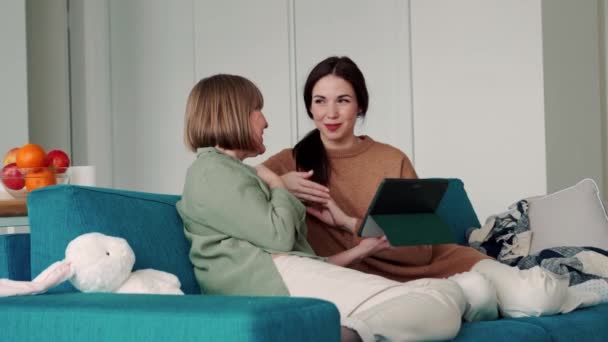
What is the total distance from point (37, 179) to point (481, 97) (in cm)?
282

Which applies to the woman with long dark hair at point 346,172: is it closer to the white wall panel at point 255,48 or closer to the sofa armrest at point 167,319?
the sofa armrest at point 167,319

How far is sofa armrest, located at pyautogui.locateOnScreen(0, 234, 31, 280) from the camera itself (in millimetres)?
2000

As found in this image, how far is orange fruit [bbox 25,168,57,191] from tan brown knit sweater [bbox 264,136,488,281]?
2.04ft

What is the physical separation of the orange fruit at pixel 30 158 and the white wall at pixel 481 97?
2.76m

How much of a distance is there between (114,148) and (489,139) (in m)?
2.62

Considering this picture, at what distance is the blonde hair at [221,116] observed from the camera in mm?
2354

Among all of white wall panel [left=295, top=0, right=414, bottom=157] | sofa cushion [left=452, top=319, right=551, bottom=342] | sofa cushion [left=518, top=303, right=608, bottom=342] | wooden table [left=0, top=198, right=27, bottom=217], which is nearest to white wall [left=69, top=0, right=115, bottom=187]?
white wall panel [left=295, top=0, right=414, bottom=157]

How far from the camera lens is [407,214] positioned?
242 cm

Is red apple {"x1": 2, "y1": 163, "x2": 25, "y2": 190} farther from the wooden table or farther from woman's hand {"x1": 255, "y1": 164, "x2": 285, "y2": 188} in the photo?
woman's hand {"x1": 255, "y1": 164, "x2": 285, "y2": 188}

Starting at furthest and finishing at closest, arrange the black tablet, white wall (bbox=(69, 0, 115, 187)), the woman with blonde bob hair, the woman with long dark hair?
white wall (bbox=(69, 0, 115, 187))
the woman with long dark hair
the black tablet
the woman with blonde bob hair

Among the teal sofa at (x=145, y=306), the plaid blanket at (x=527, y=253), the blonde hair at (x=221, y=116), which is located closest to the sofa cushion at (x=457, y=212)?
the plaid blanket at (x=527, y=253)

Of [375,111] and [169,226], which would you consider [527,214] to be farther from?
[375,111]

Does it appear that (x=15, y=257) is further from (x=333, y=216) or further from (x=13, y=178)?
(x=333, y=216)

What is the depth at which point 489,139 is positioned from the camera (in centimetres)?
491
